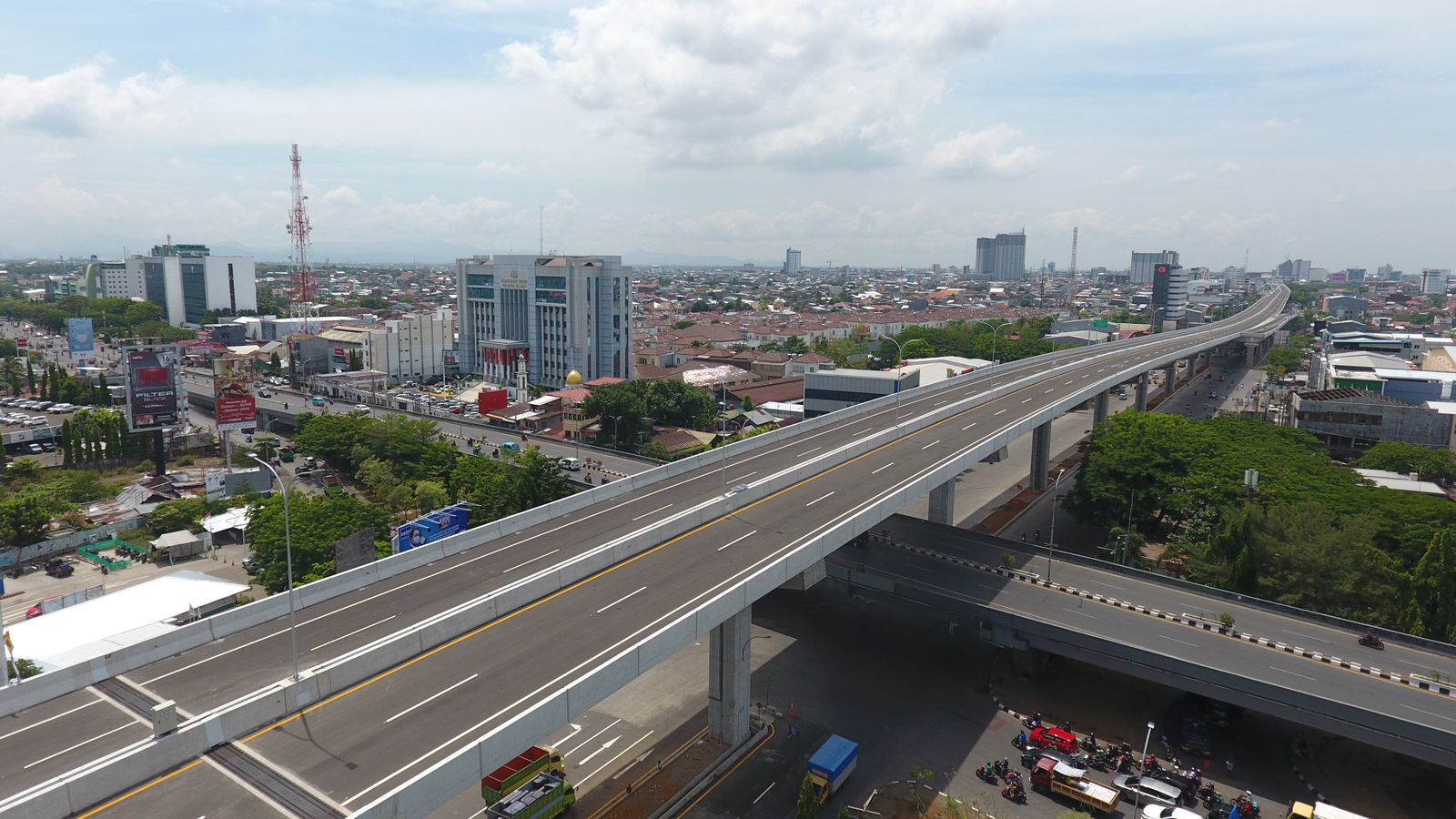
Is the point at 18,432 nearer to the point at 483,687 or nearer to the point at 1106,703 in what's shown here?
the point at 483,687

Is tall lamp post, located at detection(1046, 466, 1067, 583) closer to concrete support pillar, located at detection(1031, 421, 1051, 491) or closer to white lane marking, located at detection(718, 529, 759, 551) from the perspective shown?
concrete support pillar, located at detection(1031, 421, 1051, 491)

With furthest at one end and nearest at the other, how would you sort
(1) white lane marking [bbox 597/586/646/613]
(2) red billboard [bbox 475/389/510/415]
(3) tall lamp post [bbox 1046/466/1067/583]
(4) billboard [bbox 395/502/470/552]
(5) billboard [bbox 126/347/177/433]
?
(2) red billboard [bbox 475/389/510/415] → (5) billboard [bbox 126/347/177/433] → (4) billboard [bbox 395/502/470/552] → (3) tall lamp post [bbox 1046/466/1067/583] → (1) white lane marking [bbox 597/586/646/613]

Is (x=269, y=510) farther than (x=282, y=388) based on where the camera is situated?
No

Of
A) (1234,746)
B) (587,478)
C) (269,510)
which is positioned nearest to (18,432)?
(269,510)

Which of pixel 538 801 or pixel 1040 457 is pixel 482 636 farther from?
pixel 1040 457

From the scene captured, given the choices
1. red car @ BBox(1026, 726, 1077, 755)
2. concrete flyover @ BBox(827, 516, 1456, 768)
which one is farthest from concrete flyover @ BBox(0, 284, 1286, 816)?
red car @ BBox(1026, 726, 1077, 755)

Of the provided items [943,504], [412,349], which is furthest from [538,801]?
[412,349]
